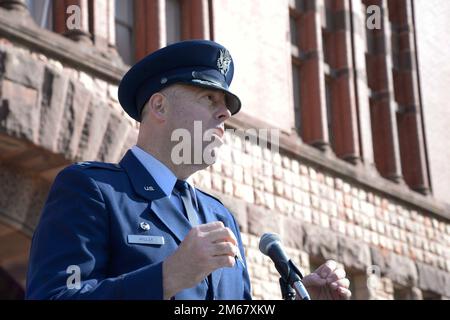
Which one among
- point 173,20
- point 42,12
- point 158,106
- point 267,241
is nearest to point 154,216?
point 267,241

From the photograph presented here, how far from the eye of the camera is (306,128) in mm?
13664

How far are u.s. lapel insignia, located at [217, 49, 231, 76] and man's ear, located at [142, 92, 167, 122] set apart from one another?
27 cm

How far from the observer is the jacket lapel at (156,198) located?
347 centimetres

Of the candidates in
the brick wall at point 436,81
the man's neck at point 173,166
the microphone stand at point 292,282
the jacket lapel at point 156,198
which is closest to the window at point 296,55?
the brick wall at point 436,81

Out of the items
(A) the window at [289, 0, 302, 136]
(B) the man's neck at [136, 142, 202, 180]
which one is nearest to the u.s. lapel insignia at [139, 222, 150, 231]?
(B) the man's neck at [136, 142, 202, 180]

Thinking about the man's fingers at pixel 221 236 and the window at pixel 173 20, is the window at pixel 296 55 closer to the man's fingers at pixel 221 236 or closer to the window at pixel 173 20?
the window at pixel 173 20

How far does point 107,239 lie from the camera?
3.32 meters

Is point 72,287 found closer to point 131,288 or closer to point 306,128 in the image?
point 131,288

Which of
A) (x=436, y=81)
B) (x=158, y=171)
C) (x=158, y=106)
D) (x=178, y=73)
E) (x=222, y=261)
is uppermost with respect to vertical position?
(x=436, y=81)

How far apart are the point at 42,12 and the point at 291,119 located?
3.96 m

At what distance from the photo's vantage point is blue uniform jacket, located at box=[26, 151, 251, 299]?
10.2ft

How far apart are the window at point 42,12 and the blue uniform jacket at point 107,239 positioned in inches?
259

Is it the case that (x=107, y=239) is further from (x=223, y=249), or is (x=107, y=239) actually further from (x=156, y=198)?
(x=223, y=249)

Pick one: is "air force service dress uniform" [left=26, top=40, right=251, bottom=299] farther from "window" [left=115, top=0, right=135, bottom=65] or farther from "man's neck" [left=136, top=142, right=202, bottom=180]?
"window" [left=115, top=0, right=135, bottom=65]
